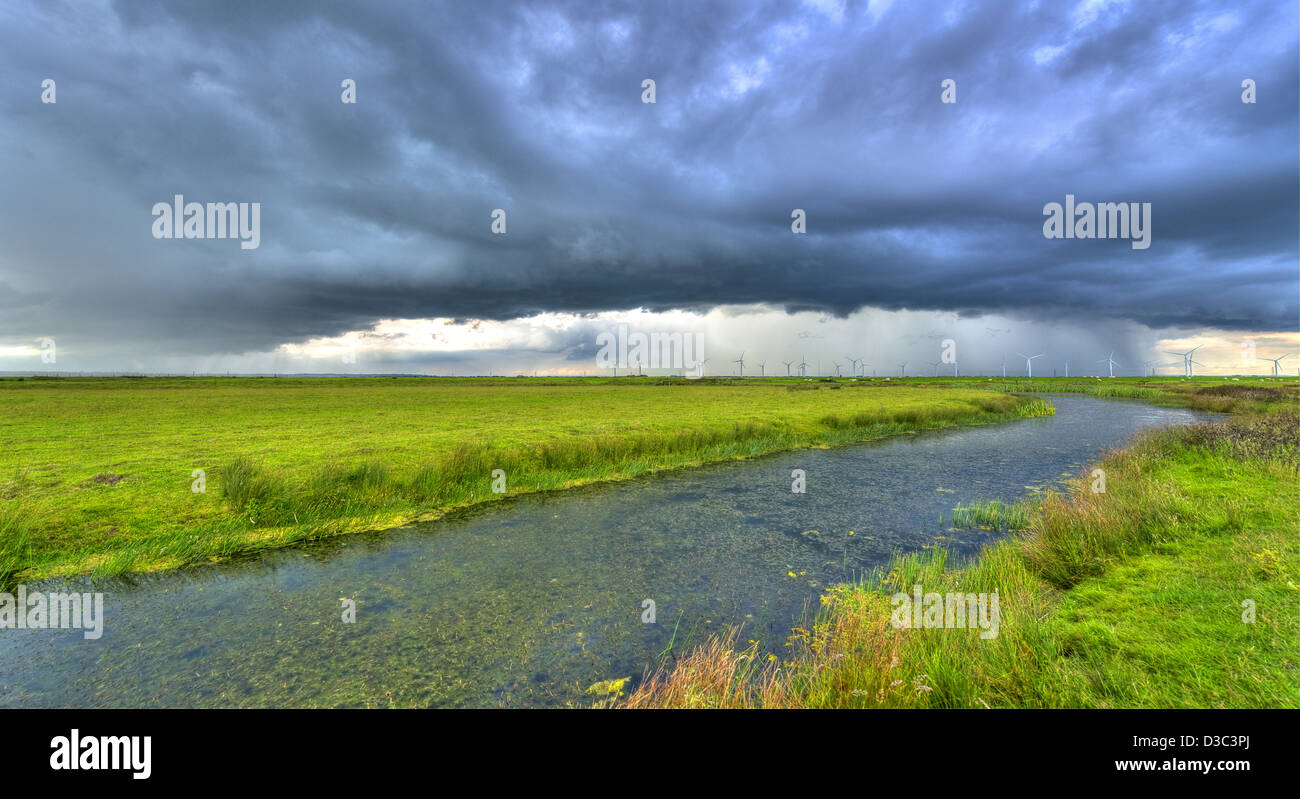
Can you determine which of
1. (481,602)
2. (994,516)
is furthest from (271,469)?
(994,516)

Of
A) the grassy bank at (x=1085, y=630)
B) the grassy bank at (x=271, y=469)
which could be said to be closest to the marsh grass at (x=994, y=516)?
the grassy bank at (x=1085, y=630)

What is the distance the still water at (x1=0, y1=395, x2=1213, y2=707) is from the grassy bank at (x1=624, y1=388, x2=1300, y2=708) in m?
1.50

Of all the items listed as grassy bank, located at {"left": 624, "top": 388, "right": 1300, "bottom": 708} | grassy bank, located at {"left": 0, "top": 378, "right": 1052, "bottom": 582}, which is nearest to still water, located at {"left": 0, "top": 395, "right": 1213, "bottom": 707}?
grassy bank, located at {"left": 624, "top": 388, "right": 1300, "bottom": 708}

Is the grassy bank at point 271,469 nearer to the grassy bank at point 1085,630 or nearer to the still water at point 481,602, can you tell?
the still water at point 481,602

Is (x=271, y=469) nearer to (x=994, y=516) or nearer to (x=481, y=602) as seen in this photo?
(x=481, y=602)

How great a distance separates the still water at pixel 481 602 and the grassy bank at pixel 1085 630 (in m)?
1.50

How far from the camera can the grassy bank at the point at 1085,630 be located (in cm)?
617

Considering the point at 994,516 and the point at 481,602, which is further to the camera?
the point at 994,516

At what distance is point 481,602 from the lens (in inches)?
446

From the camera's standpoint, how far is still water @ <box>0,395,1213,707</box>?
321 inches

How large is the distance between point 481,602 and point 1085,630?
11.4m
